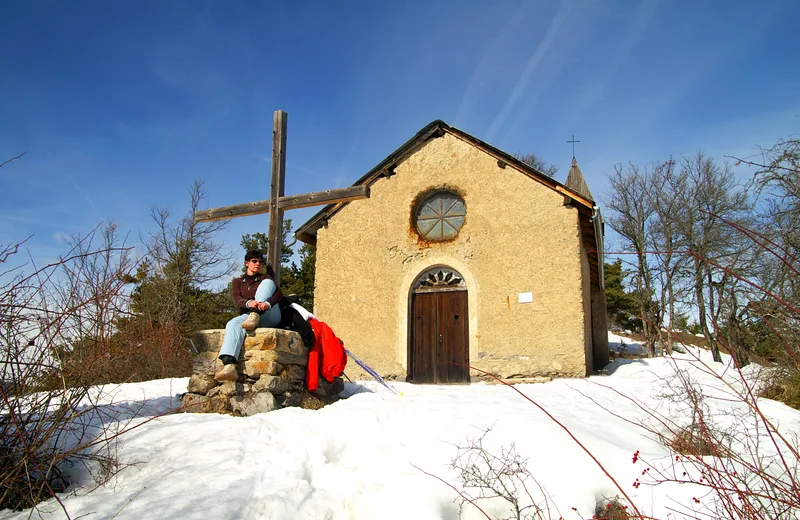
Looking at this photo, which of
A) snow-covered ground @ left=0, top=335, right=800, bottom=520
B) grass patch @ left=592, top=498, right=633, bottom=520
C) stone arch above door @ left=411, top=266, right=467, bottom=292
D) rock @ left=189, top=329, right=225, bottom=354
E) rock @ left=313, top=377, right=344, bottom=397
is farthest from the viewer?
stone arch above door @ left=411, top=266, right=467, bottom=292

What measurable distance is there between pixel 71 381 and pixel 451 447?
257 cm

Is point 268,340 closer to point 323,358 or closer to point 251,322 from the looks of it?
point 251,322

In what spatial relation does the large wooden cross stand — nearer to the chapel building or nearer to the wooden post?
the wooden post

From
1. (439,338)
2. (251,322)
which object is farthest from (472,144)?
(251,322)

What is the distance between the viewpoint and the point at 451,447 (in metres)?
3.85

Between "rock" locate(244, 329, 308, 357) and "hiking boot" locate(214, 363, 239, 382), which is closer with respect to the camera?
"hiking boot" locate(214, 363, 239, 382)

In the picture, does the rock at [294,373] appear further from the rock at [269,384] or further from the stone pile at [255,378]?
the rock at [269,384]

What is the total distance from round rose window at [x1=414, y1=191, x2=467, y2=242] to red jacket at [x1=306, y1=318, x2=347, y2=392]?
4.89m

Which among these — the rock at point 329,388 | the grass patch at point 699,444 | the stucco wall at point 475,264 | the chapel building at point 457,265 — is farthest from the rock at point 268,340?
the stucco wall at point 475,264

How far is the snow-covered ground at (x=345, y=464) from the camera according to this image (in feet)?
9.11

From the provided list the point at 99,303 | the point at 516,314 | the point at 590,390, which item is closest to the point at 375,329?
the point at 516,314

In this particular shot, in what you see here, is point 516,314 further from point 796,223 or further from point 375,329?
point 796,223

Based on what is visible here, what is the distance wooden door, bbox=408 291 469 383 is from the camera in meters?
9.70

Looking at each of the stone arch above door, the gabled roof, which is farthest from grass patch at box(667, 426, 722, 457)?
the stone arch above door
